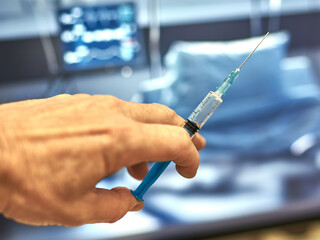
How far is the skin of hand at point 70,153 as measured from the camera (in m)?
0.29

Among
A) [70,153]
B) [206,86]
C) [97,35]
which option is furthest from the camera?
[97,35]

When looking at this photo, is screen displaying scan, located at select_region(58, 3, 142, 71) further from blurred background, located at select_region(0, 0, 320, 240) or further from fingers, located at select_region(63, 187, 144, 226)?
fingers, located at select_region(63, 187, 144, 226)

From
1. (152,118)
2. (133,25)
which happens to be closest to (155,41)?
(133,25)

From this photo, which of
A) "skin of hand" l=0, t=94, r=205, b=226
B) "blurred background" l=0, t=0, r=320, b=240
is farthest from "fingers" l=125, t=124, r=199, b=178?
"blurred background" l=0, t=0, r=320, b=240

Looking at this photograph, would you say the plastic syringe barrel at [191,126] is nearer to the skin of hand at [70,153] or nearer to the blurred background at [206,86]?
the skin of hand at [70,153]

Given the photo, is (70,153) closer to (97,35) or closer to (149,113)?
(149,113)

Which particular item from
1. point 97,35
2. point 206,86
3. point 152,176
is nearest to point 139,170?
point 152,176

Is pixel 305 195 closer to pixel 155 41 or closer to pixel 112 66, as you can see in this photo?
pixel 112 66

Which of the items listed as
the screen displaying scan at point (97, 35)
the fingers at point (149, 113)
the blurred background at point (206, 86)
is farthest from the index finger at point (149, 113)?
the screen displaying scan at point (97, 35)

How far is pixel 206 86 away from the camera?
132 cm

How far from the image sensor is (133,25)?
174 cm

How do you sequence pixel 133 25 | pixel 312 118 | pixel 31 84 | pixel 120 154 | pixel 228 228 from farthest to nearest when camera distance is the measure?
pixel 31 84, pixel 133 25, pixel 312 118, pixel 228 228, pixel 120 154

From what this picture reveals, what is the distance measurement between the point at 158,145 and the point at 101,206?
0.08m

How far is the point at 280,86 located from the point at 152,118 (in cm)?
127
